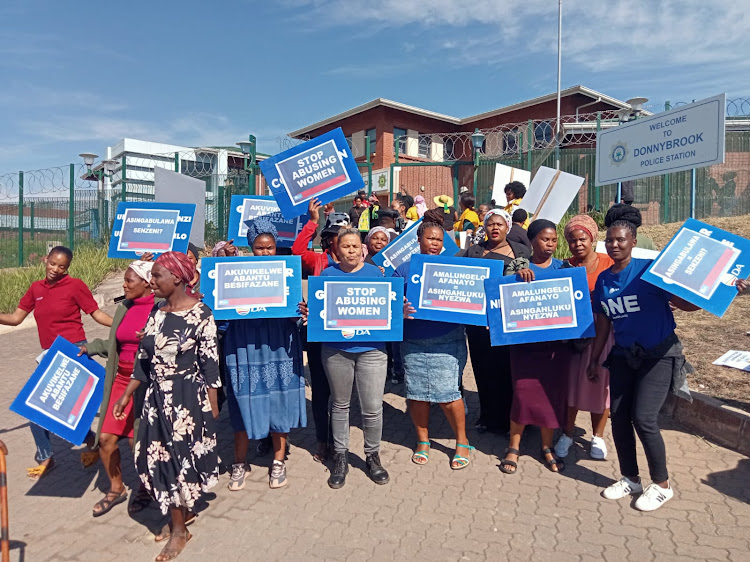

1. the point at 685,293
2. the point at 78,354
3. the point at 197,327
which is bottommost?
the point at 78,354

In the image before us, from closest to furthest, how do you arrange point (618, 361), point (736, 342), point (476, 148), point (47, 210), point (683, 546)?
point (683, 546), point (618, 361), point (736, 342), point (47, 210), point (476, 148)

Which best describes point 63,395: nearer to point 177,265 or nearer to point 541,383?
point 177,265

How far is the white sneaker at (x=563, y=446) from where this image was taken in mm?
4500

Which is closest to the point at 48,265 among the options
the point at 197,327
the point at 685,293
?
the point at 197,327

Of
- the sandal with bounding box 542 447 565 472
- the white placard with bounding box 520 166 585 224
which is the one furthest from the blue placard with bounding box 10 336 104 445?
the white placard with bounding box 520 166 585 224

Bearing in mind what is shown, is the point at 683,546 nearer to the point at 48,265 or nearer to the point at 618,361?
the point at 618,361

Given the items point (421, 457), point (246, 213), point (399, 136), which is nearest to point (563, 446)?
point (421, 457)

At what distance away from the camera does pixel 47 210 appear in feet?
46.7

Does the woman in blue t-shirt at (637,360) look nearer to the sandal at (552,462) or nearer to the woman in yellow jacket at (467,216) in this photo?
the sandal at (552,462)

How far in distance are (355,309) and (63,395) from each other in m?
2.15

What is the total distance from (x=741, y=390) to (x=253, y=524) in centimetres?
468

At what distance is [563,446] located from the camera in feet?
14.9

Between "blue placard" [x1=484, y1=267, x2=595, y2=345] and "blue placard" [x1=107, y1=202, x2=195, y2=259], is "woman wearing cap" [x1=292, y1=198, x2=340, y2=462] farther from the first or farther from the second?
"blue placard" [x1=484, y1=267, x2=595, y2=345]

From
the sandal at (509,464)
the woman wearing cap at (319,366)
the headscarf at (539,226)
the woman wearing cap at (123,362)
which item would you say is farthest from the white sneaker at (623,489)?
the woman wearing cap at (123,362)
